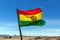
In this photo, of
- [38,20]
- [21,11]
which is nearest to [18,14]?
[21,11]

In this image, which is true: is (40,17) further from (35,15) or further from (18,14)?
(18,14)

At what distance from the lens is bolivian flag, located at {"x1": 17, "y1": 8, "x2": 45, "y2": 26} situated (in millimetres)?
18734

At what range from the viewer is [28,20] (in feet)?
62.3

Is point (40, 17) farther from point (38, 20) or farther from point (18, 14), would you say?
point (18, 14)

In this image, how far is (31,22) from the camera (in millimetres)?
18844

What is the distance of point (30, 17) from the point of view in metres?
18.9

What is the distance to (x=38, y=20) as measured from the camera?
18.9m

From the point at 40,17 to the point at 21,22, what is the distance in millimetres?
1603

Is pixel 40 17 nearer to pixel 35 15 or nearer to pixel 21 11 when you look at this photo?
pixel 35 15

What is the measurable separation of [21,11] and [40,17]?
1.61 metres

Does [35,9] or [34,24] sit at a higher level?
[35,9]

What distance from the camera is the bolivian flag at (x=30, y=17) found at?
61.5 ft

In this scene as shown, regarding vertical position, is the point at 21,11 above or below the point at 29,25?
above

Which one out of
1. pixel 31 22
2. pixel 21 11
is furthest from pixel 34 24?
pixel 21 11
